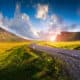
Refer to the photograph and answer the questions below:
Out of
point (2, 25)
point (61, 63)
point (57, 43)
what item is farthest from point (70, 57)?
point (2, 25)

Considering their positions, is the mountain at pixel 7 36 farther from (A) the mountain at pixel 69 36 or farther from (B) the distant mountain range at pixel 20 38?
(A) the mountain at pixel 69 36

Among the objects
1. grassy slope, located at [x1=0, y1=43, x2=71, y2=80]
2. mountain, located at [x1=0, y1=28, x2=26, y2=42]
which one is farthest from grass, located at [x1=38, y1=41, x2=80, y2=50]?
mountain, located at [x1=0, y1=28, x2=26, y2=42]

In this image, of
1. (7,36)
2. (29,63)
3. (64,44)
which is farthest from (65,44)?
(7,36)

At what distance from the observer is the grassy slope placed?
6977mm

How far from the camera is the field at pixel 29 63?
6.99 m

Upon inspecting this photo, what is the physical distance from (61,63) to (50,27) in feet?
4.08

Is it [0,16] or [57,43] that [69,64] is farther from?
[0,16]

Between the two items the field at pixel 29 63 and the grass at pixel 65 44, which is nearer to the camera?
the field at pixel 29 63

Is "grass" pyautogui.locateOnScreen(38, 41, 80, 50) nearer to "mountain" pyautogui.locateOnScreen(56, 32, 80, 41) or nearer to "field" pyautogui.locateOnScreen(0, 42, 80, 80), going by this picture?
"field" pyautogui.locateOnScreen(0, 42, 80, 80)

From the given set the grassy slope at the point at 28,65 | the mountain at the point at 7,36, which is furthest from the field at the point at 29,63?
the mountain at the point at 7,36

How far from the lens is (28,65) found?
7.32m

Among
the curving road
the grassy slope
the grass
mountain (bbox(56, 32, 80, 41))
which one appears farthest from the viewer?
mountain (bbox(56, 32, 80, 41))

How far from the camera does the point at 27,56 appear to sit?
7.55 metres

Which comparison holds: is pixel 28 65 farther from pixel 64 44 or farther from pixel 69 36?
pixel 69 36
